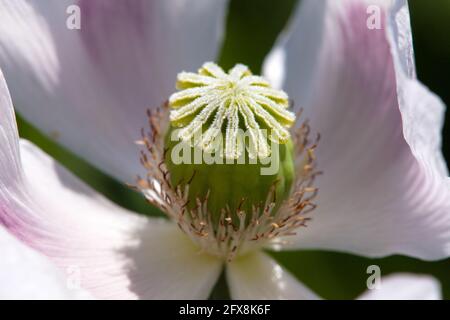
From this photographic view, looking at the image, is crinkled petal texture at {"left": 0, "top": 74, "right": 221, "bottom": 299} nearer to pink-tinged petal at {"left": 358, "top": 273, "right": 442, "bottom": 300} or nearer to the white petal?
the white petal

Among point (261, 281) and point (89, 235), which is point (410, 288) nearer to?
point (261, 281)

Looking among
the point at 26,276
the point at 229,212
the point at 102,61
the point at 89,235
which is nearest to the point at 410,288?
the point at 229,212

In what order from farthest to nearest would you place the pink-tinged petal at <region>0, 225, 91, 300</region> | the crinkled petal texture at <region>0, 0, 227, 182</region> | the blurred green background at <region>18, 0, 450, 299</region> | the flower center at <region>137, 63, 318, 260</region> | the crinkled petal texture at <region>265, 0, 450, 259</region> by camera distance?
the blurred green background at <region>18, 0, 450, 299</region> < the crinkled petal texture at <region>0, 0, 227, 182</region> < the flower center at <region>137, 63, 318, 260</region> < the crinkled petal texture at <region>265, 0, 450, 259</region> < the pink-tinged petal at <region>0, 225, 91, 300</region>

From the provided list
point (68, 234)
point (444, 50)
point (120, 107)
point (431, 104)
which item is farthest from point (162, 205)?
point (444, 50)

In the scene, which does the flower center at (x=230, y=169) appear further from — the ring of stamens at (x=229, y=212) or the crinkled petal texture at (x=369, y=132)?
the crinkled petal texture at (x=369, y=132)

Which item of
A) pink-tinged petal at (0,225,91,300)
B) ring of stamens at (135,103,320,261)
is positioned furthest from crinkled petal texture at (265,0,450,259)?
pink-tinged petal at (0,225,91,300)
